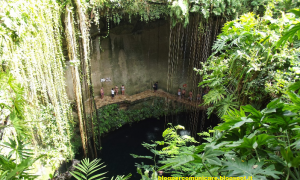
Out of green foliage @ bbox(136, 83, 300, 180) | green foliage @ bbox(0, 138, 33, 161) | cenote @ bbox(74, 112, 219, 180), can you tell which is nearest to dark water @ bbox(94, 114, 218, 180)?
cenote @ bbox(74, 112, 219, 180)

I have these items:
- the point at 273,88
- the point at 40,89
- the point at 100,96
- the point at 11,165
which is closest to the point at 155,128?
the point at 100,96

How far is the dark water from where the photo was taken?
532cm

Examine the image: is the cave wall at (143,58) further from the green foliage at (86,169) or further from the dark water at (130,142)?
the green foliage at (86,169)

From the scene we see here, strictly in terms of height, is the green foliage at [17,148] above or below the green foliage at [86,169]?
above

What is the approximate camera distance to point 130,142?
644cm

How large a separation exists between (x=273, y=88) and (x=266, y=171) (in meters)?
1.68

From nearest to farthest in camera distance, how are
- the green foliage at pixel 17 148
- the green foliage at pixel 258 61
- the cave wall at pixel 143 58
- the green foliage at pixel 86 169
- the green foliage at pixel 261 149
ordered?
the green foliage at pixel 261 149
the green foliage at pixel 86 169
the green foliage at pixel 17 148
the green foliage at pixel 258 61
the cave wall at pixel 143 58

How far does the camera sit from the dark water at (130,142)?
532 centimetres

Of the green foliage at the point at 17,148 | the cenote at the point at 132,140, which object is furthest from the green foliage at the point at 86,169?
the cenote at the point at 132,140

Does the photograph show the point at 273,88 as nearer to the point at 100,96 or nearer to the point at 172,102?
the point at 172,102

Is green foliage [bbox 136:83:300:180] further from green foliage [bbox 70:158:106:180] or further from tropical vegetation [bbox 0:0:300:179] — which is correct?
green foliage [bbox 70:158:106:180]

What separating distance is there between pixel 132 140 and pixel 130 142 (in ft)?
0.45

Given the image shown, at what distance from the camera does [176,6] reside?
4.63 metres

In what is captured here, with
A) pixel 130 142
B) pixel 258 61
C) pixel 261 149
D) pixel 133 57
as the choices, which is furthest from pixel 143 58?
pixel 261 149
